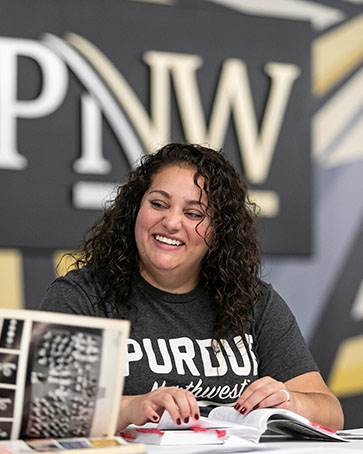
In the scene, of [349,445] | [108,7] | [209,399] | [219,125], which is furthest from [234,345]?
[108,7]

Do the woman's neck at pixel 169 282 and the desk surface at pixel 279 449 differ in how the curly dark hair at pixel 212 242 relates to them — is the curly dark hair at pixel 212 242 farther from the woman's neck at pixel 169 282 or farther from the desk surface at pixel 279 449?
the desk surface at pixel 279 449

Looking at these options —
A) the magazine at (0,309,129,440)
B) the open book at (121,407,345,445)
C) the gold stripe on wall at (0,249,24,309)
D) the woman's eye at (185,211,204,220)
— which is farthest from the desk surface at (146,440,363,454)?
the gold stripe on wall at (0,249,24,309)

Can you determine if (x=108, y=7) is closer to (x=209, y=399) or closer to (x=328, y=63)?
(x=328, y=63)

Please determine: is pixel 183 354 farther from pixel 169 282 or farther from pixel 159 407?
pixel 159 407

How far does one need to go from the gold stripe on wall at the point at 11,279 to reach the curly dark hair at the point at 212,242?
46.3 inches

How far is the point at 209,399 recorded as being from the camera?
5.76 feet

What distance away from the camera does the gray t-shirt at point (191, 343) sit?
5.60 ft

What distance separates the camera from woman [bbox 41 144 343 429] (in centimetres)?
173

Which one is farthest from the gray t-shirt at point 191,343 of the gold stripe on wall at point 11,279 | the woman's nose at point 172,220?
the gold stripe on wall at point 11,279

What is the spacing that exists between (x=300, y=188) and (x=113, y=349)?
2.56 meters

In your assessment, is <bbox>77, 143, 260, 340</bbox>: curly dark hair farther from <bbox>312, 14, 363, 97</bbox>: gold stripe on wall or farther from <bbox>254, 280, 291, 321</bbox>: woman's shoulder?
<bbox>312, 14, 363, 97</bbox>: gold stripe on wall

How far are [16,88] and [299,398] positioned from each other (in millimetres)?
1996

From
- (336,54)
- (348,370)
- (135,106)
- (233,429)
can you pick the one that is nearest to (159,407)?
(233,429)

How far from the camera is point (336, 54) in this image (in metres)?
3.65
